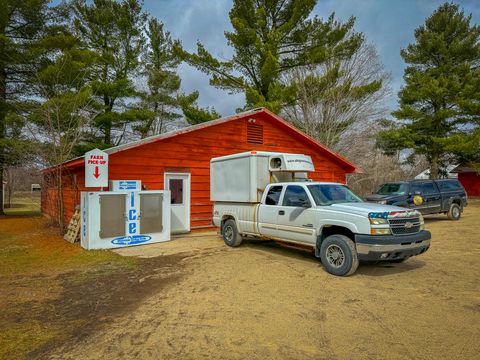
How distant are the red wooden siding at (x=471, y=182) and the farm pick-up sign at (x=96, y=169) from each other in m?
39.9

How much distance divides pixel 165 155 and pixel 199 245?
12.4 ft

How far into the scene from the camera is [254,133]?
14.8 meters

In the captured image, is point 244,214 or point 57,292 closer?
point 57,292

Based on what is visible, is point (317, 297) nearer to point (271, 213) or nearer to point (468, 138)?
point (271, 213)

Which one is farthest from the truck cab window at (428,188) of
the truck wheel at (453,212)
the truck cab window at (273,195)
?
the truck cab window at (273,195)

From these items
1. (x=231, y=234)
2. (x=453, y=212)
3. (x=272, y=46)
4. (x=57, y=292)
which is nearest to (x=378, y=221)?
(x=231, y=234)

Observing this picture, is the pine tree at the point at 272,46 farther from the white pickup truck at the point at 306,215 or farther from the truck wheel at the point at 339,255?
the truck wheel at the point at 339,255

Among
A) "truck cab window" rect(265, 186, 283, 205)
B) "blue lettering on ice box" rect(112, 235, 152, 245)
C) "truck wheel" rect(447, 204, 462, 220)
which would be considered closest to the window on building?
"blue lettering on ice box" rect(112, 235, 152, 245)

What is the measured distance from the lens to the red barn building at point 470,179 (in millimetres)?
37281

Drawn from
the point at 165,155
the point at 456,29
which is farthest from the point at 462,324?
the point at 456,29

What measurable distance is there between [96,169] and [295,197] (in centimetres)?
577

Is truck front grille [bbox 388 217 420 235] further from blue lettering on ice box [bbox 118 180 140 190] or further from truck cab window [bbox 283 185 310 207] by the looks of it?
blue lettering on ice box [bbox 118 180 140 190]

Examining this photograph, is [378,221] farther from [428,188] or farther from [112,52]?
[112,52]

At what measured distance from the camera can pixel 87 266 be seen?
25.1ft
